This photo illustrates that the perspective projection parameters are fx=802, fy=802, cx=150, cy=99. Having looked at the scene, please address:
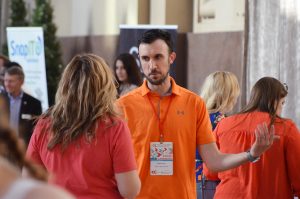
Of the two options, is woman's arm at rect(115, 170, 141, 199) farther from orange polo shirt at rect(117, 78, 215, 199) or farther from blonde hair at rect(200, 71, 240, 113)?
blonde hair at rect(200, 71, 240, 113)

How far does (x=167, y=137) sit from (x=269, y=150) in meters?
0.70

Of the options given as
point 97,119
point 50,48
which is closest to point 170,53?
point 97,119

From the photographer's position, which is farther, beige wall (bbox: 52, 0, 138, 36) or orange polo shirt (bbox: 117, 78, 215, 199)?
beige wall (bbox: 52, 0, 138, 36)

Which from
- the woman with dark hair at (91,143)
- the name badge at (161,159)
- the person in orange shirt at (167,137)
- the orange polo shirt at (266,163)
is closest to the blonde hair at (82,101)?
the woman with dark hair at (91,143)

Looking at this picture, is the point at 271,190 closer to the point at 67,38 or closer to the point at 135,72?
the point at 135,72

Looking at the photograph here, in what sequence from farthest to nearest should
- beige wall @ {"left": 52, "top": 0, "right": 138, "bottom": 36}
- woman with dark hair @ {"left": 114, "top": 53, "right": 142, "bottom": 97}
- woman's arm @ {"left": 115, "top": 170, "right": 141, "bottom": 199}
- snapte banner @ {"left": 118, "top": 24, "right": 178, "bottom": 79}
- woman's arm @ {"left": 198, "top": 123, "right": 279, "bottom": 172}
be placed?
beige wall @ {"left": 52, "top": 0, "right": 138, "bottom": 36}, snapte banner @ {"left": 118, "top": 24, "right": 178, "bottom": 79}, woman with dark hair @ {"left": 114, "top": 53, "right": 142, "bottom": 97}, woman's arm @ {"left": 198, "top": 123, "right": 279, "bottom": 172}, woman's arm @ {"left": 115, "top": 170, "right": 141, "bottom": 199}

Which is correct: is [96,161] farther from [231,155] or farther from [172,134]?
[231,155]

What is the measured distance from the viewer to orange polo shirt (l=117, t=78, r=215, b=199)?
157 inches

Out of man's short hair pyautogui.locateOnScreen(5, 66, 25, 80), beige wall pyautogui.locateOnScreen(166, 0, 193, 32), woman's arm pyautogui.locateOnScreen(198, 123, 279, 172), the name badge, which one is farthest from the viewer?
beige wall pyautogui.locateOnScreen(166, 0, 193, 32)

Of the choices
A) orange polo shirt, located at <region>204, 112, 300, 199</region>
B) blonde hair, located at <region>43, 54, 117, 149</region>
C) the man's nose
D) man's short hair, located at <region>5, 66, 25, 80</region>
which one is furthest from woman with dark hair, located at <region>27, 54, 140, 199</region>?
man's short hair, located at <region>5, 66, 25, 80</region>

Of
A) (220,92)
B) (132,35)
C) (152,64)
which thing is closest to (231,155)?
(152,64)

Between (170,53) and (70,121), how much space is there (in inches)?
45.2

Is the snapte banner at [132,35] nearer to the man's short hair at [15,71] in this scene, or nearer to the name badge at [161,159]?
the man's short hair at [15,71]

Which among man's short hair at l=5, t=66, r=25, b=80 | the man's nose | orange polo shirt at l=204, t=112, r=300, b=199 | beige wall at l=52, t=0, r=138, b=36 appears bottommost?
orange polo shirt at l=204, t=112, r=300, b=199
